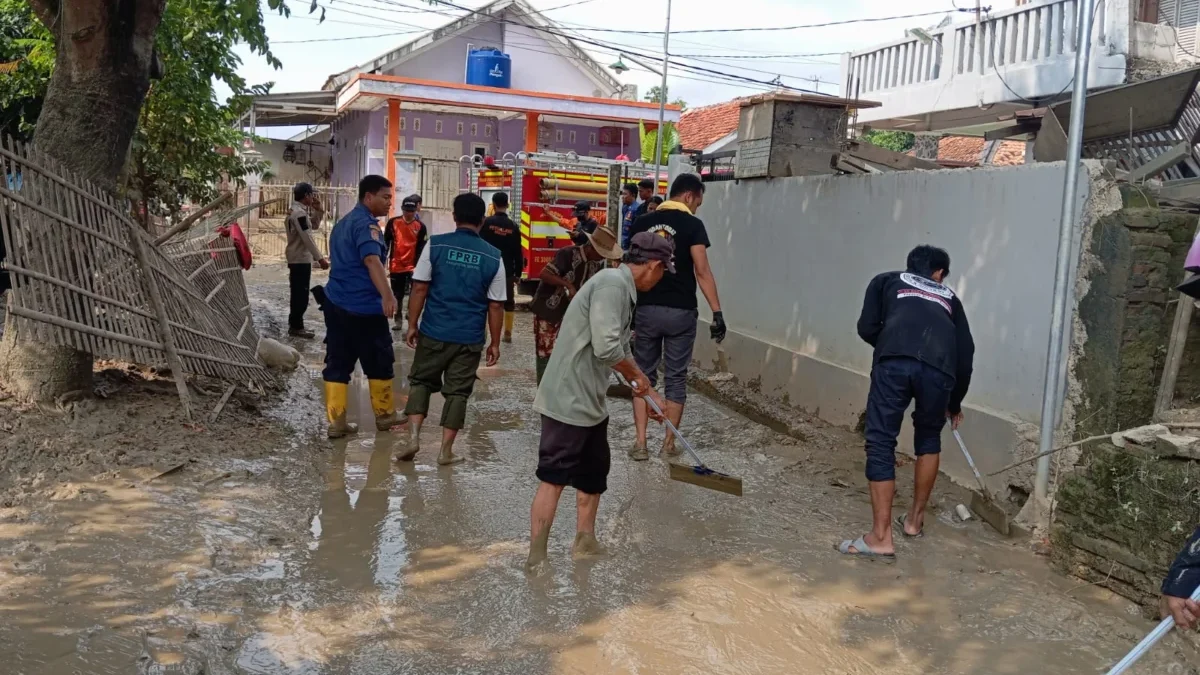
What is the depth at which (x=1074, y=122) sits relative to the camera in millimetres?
4652

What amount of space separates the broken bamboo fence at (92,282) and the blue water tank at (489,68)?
1800 cm

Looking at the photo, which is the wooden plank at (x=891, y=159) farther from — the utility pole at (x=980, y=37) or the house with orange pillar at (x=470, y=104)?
the house with orange pillar at (x=470, y=104)

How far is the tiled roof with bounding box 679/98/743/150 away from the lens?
26094 millimetres

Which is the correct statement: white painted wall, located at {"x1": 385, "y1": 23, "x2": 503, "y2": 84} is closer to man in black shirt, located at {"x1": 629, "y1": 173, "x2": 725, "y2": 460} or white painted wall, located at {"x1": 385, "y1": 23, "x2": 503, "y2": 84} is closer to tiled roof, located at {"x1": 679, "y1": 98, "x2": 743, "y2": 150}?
tiled roof, located at {"x1": 679, "y1": 98, "x2": 743, "y2": 150}

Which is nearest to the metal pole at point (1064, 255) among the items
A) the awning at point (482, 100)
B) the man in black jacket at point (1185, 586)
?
the man in black jacket at point (1185, 586)

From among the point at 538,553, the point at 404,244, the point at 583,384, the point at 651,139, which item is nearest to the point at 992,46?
the point at 404,244

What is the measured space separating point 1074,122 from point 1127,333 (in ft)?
3.55

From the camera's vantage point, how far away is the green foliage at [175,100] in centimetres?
972

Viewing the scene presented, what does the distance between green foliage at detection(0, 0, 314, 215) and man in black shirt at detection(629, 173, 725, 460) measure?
4.51m

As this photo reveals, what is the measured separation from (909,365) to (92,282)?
4.56 metres

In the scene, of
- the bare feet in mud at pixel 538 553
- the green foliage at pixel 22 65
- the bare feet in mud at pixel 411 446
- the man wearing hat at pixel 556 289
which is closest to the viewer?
the bare feet in mud at pixel 538 553

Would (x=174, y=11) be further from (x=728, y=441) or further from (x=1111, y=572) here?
(x=1111, y=572)

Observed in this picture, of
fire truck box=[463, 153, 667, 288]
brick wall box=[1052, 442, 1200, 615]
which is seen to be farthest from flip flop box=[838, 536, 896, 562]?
fire truck box=[463, 153, 667, 288]

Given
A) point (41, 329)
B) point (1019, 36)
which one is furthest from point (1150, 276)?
point (1019, 36)
